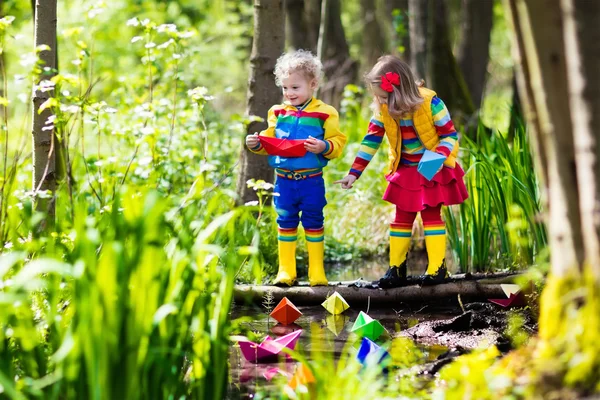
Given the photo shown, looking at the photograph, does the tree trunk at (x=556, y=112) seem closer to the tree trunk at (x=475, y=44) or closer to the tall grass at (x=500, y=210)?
the tall grass at (x=500, y=210)

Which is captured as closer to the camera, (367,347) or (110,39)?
(367,347)

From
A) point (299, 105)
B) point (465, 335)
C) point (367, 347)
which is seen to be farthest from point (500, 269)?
point (367, 347)

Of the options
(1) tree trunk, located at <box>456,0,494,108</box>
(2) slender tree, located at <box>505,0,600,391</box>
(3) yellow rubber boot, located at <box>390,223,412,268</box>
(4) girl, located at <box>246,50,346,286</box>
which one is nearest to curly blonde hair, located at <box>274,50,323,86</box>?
(4) girl, located at <box>246,50,346,286</box>

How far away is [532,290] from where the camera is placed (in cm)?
399

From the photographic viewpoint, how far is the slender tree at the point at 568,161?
2.05m

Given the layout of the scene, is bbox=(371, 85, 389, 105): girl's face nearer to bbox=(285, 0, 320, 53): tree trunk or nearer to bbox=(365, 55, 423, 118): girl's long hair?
bbox=(365, 55, 423, 118): girl's long hair

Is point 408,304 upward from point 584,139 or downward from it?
downward

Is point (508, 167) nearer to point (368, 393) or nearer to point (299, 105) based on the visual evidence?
point (299, 105)

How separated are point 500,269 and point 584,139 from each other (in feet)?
9.33

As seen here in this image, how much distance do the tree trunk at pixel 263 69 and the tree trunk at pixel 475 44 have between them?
521 centimetres

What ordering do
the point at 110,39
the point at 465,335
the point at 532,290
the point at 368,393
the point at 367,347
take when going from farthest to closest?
1. the point at 110,39
2. the point at 532,290
3. the point at 465,335
4. the point at 367,347
5. the point at 368,393

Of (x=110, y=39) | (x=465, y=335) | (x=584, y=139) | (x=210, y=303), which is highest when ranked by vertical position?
(x=110, y=39)

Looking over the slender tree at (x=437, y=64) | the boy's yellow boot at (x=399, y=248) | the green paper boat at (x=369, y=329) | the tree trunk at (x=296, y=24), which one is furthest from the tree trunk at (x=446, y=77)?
the green paper boat at (x=369, y=329)

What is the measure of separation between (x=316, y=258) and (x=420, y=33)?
3972 mm
